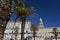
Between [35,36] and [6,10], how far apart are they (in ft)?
279

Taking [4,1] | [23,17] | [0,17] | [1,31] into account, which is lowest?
[1,31]

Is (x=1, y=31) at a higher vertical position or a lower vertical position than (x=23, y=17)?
lower

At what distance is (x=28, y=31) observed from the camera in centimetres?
9581

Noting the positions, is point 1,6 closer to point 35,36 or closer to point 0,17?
point 0,17

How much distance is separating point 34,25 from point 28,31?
305 inches

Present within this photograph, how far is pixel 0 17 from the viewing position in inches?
334

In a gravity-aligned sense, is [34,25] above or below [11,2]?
above

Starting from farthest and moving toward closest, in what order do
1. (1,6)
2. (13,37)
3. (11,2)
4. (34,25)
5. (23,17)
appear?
(13,37) → (34,25) → (23,17) → (11,2) → (1,6)

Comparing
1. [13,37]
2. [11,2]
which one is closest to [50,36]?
[13,37]

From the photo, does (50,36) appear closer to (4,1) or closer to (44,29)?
(44,29)

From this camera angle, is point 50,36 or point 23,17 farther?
point 50,36

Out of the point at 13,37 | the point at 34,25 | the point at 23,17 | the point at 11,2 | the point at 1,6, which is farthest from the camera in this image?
the point at 13,37

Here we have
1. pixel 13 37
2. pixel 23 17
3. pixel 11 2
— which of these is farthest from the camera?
pixel 13 37

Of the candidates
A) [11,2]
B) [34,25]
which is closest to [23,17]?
[11,2]
